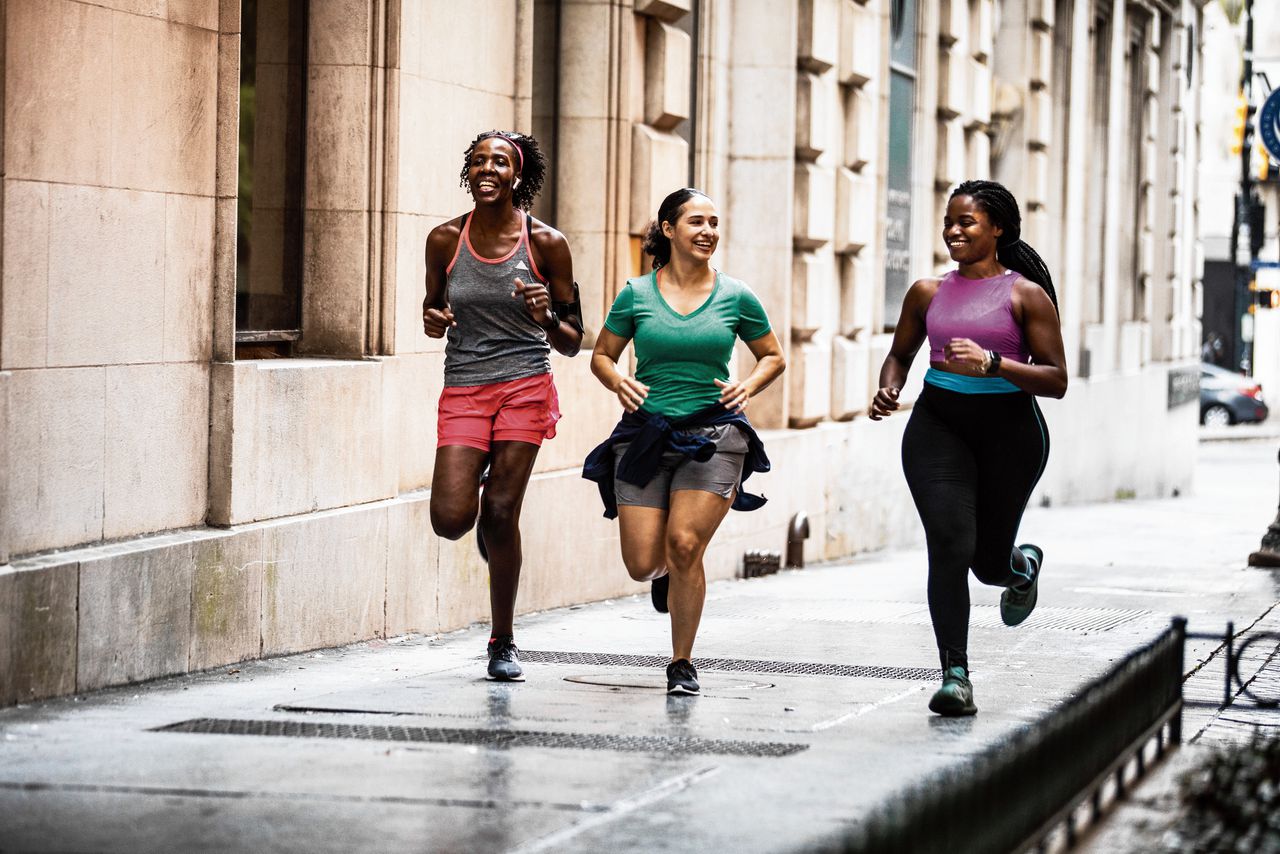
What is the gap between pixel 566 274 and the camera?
8.53 m

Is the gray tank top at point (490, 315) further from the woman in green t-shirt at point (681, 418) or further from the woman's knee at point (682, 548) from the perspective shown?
the woman's knee at point (682, 548)

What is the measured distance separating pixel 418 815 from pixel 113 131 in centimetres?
367

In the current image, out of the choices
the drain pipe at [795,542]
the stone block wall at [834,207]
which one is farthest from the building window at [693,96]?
the drain pipe at [795,542]

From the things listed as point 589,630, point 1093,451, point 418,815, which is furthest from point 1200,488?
point 418,815

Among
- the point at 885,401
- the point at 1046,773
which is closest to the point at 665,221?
the point at 885,401

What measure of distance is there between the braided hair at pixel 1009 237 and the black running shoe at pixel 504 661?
7.82ft

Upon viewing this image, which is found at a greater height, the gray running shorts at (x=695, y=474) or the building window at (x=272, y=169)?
the building window at (x=272, y=169)

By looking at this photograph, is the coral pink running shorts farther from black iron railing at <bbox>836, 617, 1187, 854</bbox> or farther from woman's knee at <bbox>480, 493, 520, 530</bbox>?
black iron railing at <bbox>836, 617, 1187, 854</bbox>

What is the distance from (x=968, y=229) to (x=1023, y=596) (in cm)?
159

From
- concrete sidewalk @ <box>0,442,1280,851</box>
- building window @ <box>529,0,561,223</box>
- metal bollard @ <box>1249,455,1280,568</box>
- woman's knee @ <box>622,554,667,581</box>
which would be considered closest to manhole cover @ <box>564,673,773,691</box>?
concrete sidewalk @ <box>0,442,1280,851</box>

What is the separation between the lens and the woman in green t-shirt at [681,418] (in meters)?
8.14

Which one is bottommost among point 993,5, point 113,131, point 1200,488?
point 1200,488

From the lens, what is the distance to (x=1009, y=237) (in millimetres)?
8266

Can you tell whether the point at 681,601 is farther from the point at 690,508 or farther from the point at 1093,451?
the point at 1093,451
